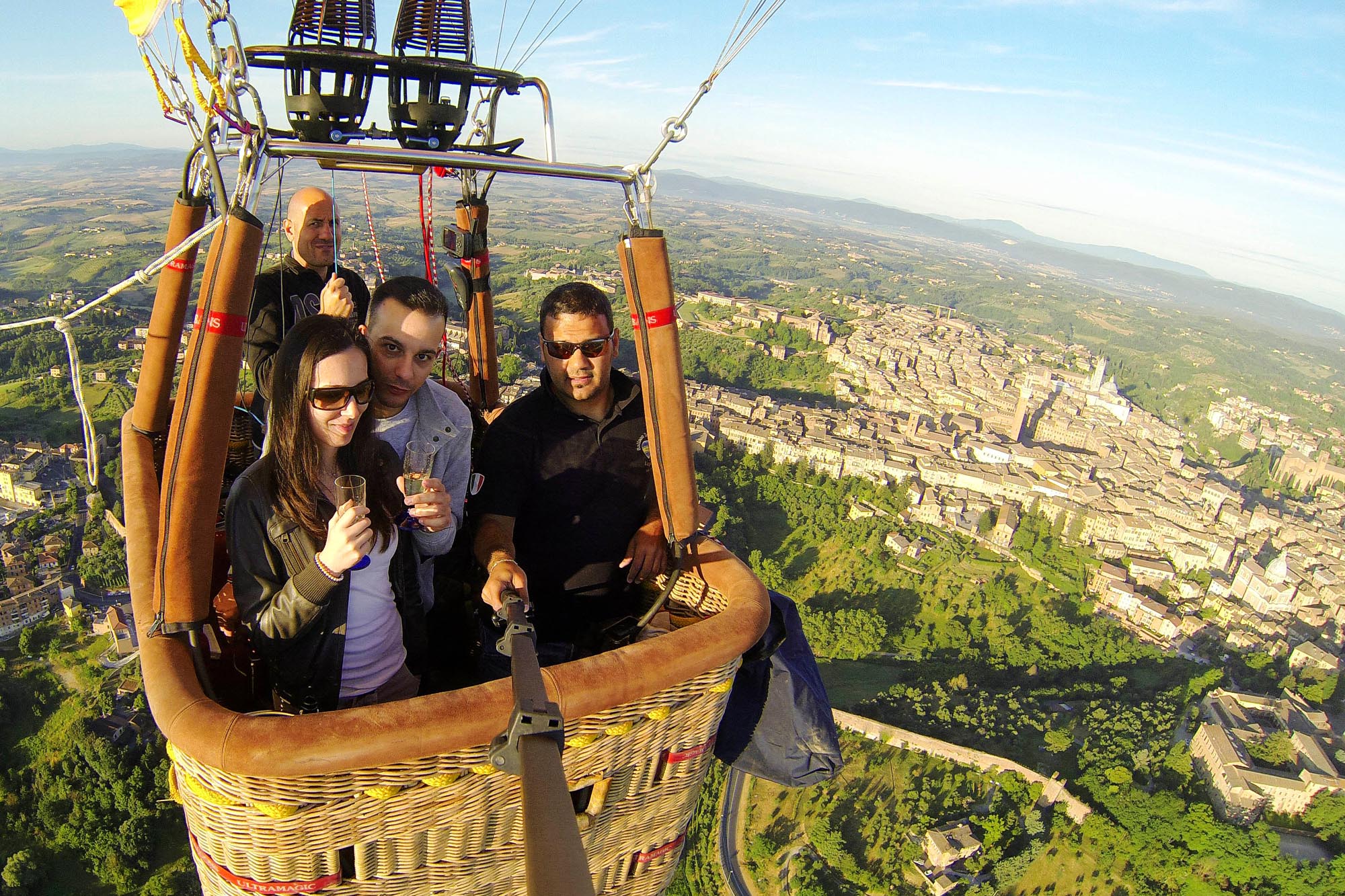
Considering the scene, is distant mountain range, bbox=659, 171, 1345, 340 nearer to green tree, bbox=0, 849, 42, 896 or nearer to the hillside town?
the hillside town

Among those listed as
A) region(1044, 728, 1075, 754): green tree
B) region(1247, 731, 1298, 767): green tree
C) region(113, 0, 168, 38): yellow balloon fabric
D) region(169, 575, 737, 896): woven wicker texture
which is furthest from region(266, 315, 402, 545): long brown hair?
region(1247, 731, 1298, 767): green tree

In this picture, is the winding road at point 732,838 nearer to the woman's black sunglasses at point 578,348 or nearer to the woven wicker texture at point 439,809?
the woman's black sunglasses at point 578,348

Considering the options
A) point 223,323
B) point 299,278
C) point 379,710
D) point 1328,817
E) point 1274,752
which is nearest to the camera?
point 379,710

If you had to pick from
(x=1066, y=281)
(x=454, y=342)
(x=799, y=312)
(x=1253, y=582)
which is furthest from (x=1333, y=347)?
(x=454, y=342)

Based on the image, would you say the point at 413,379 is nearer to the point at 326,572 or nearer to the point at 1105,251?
the point at 326,572

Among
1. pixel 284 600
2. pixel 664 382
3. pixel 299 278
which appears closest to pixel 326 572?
pixel 284 600

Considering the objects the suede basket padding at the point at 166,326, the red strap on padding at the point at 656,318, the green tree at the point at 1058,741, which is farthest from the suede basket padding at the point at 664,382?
the green tree at the point at 1058,741
